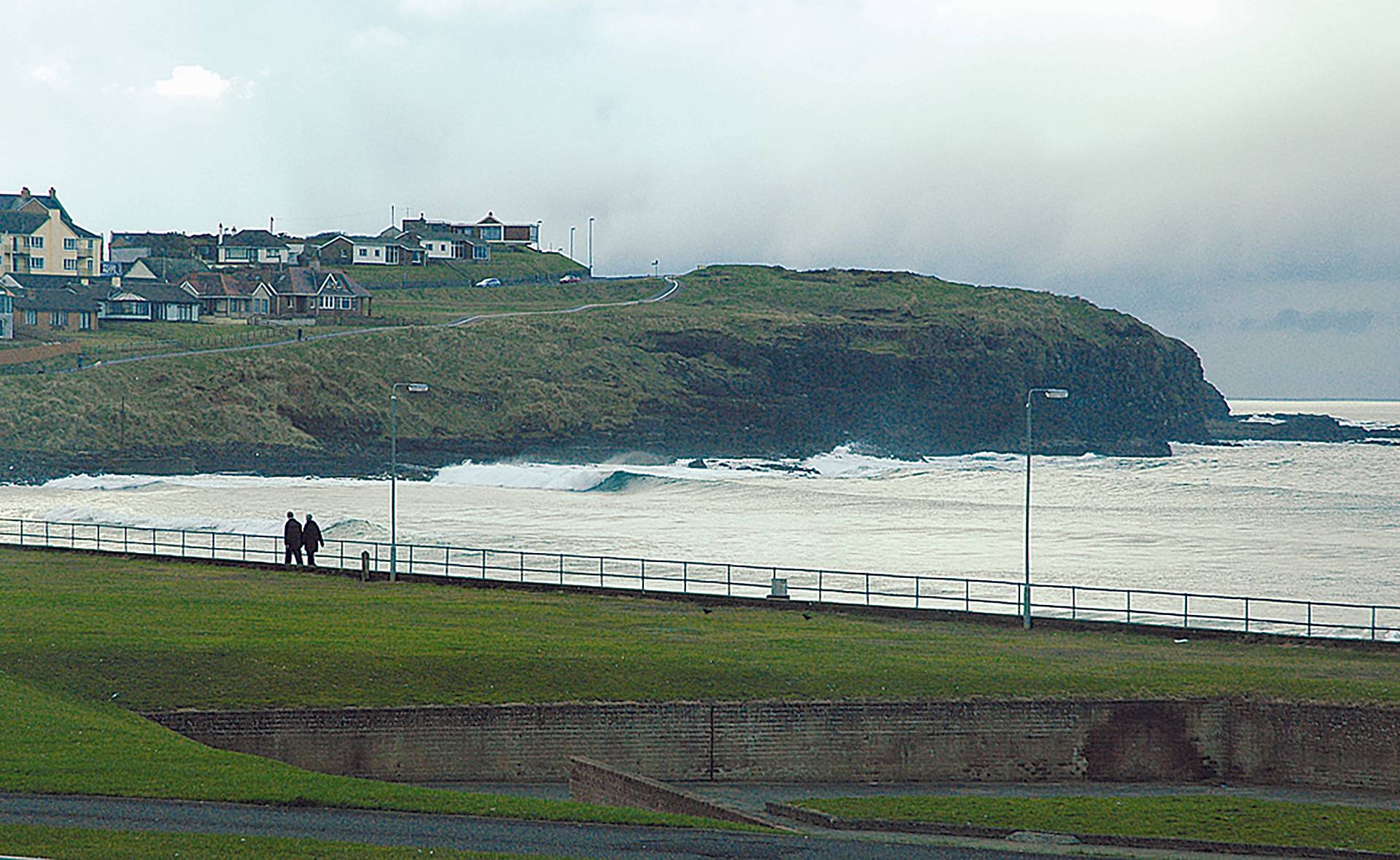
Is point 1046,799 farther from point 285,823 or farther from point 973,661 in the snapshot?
point 285,823

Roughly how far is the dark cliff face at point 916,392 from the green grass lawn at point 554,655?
353 ft

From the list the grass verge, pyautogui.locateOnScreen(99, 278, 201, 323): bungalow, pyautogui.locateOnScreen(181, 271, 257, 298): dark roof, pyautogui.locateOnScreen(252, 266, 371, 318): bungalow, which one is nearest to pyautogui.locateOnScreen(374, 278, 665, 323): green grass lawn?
pyautogui.locateOnScreen(252, 266, 371, 318): bungalow

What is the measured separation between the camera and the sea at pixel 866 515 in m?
64.6

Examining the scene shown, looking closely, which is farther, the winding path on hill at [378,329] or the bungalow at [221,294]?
the bungalow at [221,294]

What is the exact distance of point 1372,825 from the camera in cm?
1989

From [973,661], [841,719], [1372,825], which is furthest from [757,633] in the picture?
[1372,825]

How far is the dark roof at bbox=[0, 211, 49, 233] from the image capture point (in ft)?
530

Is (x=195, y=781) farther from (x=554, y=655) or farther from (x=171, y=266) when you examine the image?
(x=171, y=266)

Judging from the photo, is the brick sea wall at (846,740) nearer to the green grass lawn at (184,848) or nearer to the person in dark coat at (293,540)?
the green grass lawn at (184,848)

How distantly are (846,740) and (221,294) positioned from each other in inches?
5662

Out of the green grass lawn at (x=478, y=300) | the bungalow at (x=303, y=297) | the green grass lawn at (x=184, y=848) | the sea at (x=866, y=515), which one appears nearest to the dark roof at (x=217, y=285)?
the bungalow at (x=303, y=297)

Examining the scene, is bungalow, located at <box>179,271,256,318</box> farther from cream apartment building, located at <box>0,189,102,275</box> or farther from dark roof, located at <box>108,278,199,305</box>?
cream apartment building, located at <box>0,189,102,275</box>

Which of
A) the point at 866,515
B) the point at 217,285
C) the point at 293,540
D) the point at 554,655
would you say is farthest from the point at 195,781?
the point at 217,285

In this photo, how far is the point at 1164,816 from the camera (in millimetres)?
20344
